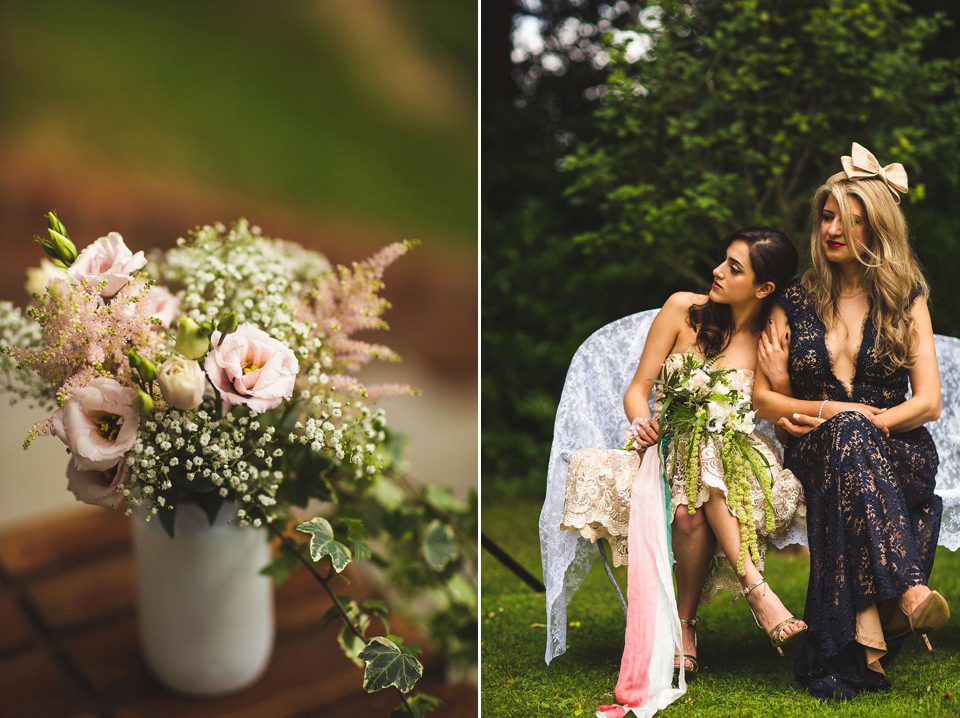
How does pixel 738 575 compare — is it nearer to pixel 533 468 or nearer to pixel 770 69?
pixel 770 69

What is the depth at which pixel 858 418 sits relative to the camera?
6.32 ft

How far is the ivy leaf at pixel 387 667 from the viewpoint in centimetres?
138

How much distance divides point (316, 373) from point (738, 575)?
1.13 m

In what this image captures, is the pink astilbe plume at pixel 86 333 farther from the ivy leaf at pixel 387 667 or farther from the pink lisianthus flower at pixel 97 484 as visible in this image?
the ivy leaf at pixel 387 667

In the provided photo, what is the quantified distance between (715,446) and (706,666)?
2.01ft

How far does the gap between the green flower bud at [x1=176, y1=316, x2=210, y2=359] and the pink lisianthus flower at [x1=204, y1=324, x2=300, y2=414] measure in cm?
2

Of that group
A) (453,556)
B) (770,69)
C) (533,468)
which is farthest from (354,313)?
(533,468)

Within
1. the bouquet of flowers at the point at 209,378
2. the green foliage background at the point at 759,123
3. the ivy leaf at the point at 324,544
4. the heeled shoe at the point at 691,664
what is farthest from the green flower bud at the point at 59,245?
the green foliage background at the point at 759,123

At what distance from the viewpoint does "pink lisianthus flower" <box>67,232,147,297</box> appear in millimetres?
1290

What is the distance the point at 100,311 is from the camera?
1240mm

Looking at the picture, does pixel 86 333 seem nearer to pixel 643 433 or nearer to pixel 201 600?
pixel 201 600

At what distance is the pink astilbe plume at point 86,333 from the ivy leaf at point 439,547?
2.57 feet

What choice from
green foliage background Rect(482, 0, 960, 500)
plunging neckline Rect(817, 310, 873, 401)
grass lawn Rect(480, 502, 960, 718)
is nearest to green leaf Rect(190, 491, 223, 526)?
grass lawn Rect(480, 502, 960, 718)

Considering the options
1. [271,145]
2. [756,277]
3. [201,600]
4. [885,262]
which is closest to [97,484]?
[201,600]
